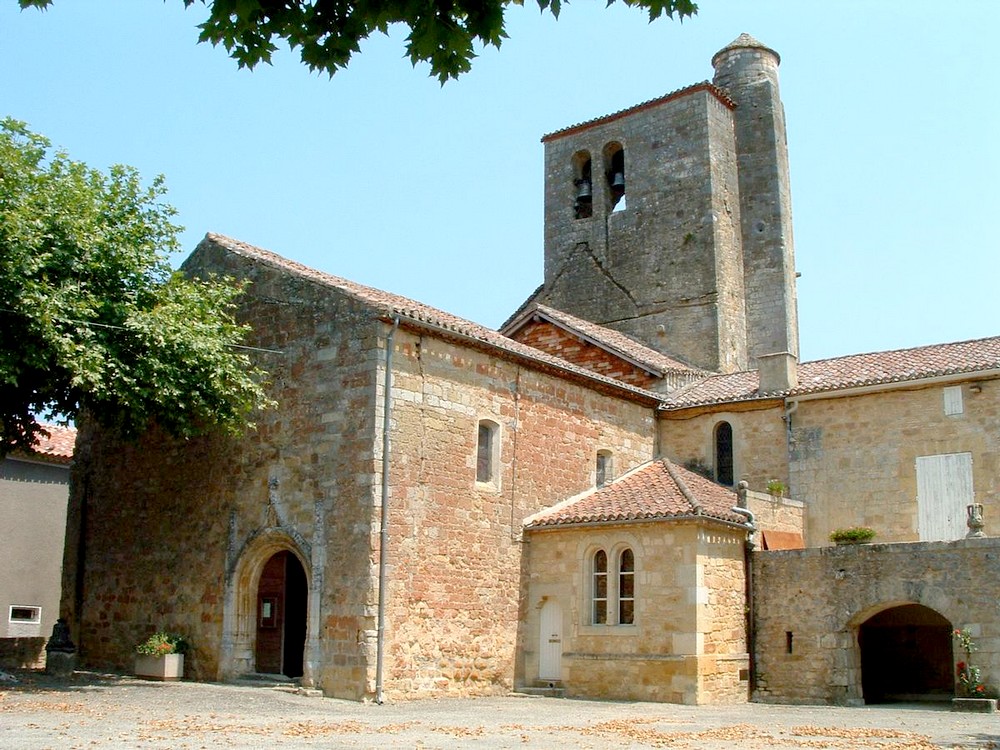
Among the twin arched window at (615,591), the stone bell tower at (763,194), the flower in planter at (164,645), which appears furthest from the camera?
the stone bell tower at (763,194)

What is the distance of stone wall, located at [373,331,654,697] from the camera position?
63.3ft

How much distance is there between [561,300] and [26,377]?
2039cm

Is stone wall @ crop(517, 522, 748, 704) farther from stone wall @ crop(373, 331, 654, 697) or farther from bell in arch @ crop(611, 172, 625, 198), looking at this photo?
bell in arch @ crop(611, 172, 625, 198)

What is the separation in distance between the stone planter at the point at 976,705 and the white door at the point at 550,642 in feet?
24.0

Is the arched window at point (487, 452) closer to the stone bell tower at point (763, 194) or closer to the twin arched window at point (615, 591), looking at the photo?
the twin arched window at point (615, 591)

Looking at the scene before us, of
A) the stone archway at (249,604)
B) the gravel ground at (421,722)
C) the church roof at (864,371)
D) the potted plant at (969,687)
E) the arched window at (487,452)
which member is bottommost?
the gravel ground at (421,722)

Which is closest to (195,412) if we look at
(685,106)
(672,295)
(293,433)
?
(293,433)

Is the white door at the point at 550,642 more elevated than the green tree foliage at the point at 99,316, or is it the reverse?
the green tree foliage at the point at 99,316

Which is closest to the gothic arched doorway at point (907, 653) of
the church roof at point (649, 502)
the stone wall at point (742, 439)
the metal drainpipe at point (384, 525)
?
the stone wall at point (742, 439)

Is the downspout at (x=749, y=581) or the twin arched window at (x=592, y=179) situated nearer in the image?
the downspout at (x=749, y=581)

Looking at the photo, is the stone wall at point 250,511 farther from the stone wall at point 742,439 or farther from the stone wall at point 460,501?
the stone wall at point 742,439

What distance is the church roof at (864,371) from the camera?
77.3ft

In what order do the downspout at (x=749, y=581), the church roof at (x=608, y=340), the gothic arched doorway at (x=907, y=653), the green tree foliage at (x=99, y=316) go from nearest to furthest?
the green tree foliage at (x=99, y=316), the downspout at (x=749, y=581), the gothic arched doorway at (x=907, y=653), the church roof at (x=608, y=340)

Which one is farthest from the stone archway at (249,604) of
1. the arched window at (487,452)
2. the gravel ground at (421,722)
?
the arched window at (487,452)
